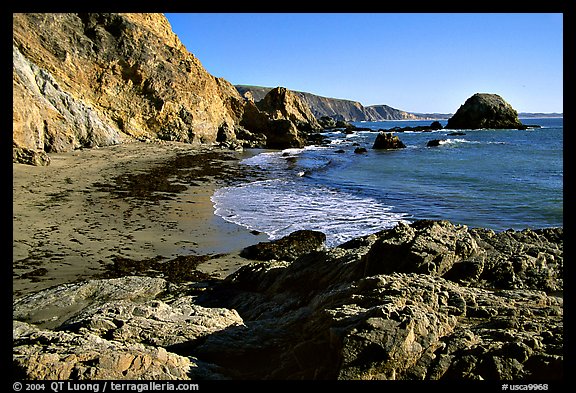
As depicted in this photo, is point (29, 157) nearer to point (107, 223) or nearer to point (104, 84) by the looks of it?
point (107, 223)

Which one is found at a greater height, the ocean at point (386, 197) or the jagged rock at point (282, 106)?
the jagged rock at point (282, 106)

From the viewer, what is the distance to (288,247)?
7.93 m

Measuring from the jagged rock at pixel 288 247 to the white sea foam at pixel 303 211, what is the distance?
1.84ft

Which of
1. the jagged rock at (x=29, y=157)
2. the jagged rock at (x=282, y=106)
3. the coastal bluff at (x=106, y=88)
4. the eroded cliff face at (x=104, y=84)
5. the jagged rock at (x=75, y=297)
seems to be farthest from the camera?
the jagged rock at (x=282, y=106)

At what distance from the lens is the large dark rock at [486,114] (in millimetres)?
79625

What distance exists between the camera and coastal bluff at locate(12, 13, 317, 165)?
69.8ft

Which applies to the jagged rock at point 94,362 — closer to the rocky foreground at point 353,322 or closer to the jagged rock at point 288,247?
the rocky foreground at point 353,322

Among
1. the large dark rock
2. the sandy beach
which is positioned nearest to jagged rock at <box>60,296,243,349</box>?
the sandy beach

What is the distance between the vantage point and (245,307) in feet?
14.9

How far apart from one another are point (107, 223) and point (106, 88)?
26.9m

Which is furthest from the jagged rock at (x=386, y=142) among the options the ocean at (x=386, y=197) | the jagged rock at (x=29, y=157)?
the jagged rock at (x=29, y=157)

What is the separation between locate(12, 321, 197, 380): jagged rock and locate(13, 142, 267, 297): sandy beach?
416 cm

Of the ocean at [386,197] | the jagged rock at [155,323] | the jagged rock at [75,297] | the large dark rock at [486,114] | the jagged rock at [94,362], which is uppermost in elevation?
the large dark rock at [486,114]
